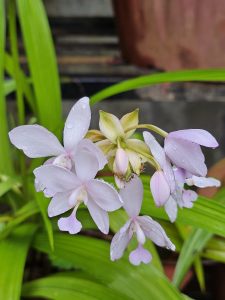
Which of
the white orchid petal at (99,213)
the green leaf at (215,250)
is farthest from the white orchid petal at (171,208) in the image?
the green leaf at (215,250)

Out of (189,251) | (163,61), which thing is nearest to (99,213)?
(189,251)

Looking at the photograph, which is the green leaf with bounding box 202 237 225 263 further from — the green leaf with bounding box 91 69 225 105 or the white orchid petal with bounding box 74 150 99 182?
the white orchid petal with bounding box 74 150 99 182

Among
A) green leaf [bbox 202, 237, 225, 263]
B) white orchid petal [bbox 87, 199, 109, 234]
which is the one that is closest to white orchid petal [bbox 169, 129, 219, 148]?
white orchid petal [bbox 87, 199, 109, 234]

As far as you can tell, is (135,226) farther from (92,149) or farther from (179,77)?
(179,77)

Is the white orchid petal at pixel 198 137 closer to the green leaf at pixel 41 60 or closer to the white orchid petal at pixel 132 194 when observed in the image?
the white orchid petal at pixel 132 194

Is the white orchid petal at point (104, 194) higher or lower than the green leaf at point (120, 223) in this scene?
higher

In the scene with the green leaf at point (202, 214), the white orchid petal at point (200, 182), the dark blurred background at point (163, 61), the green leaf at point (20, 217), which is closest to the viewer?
the white orchid petal at point (200, 182)
